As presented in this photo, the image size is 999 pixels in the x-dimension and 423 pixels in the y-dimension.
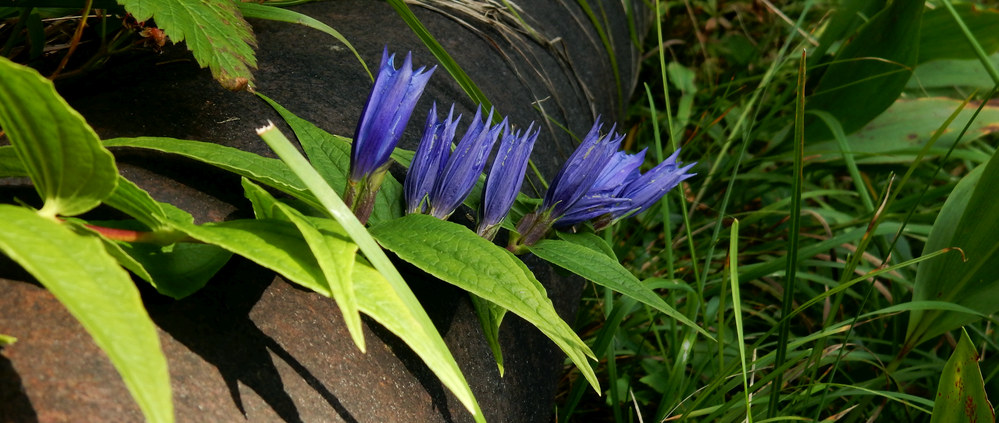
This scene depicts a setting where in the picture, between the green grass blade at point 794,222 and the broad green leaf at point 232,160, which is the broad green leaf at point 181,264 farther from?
the green grass blade at point 794,222

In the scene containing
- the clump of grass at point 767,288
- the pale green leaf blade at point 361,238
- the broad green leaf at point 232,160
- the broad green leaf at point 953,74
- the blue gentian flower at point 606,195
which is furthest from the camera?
the broad green leaf at point 953,74

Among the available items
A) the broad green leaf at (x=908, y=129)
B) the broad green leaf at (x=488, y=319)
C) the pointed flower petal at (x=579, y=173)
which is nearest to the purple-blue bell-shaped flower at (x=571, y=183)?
the pointed flower petal at (x=579, y=173)

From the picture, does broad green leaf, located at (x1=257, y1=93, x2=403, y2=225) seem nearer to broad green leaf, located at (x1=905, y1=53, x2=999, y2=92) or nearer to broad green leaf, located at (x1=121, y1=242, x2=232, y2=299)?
broad green leaf, located at (x1=121, y1=242, x2=232, y2=299)

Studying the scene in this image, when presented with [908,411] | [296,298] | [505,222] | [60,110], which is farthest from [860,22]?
[60,110]

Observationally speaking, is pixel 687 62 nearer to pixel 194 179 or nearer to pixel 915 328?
pixel 915 328

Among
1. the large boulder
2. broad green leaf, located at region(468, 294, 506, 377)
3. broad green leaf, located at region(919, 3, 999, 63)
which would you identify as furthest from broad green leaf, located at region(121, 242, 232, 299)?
broad green leaf, located at region(919, 3, 999, 63)

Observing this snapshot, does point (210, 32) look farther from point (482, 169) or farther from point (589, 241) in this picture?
point (589, 241)

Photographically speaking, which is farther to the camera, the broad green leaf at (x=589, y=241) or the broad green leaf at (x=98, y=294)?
the broad green leaf at (x=589, y=241)
